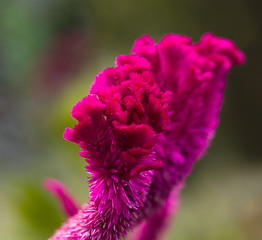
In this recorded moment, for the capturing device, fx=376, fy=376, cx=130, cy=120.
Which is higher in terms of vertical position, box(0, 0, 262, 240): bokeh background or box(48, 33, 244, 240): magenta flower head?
box(48, 33, 244, 240): magenta flower head

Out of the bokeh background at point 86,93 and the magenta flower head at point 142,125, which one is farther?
the bokeh background at point 86,93

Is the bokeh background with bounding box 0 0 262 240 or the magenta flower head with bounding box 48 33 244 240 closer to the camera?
the magenta flower head with bounding box 48 33 244 240

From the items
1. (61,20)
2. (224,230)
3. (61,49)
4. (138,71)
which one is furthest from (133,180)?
(61,20)

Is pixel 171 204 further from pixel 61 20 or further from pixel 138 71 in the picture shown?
pixel 61 20

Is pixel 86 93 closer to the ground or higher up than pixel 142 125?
closer to the ground
